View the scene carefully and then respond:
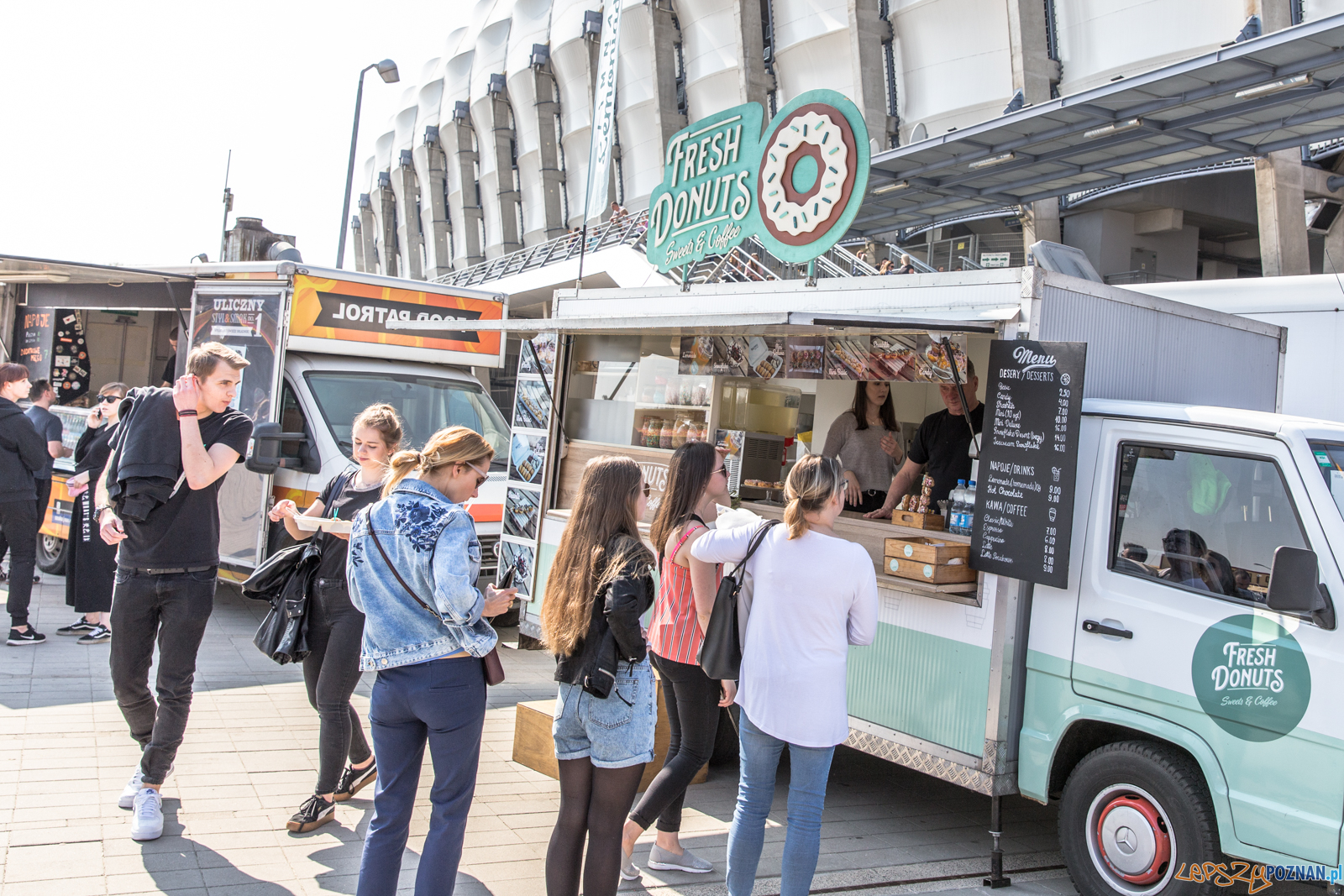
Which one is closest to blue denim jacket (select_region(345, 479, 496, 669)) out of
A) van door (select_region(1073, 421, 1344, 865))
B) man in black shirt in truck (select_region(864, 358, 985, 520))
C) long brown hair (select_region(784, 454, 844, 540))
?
long brown hair (select_region(784, 454, 844, 540))

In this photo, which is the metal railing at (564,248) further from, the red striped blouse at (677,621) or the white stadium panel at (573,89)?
the red striped blouse at (677,621)

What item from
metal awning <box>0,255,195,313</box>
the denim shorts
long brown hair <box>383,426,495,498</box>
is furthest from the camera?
metal awning <box>0,255,195,313</box>

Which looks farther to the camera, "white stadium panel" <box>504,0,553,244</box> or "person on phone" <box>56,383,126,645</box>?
"white stadium panel" <box>504,0,553,244</box>

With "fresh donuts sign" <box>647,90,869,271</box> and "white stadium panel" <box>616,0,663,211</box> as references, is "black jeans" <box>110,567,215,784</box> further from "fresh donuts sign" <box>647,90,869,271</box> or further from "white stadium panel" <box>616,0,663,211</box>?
"white stadium panel" <box>616,0,663,211</box>

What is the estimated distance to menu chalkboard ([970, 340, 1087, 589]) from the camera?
4465mm

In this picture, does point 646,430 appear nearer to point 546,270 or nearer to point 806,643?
point 806,643

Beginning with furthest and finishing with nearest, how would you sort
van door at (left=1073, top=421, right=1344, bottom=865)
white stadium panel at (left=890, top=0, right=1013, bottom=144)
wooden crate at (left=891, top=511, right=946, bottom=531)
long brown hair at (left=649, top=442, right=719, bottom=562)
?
white stadium panel at (left=890, top=0, right=1013, bottom=144), wooden crate at (left=891, top=511, right=946, bottom=531), long brown hair at (left=649, top=442, right=719, bottom=562), van door at (left=1073, top=421, right=1344, bottom=865)

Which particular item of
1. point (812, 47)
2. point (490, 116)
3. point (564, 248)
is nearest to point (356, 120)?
point (564, 248)

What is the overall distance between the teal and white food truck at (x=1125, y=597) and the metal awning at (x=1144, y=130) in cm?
540

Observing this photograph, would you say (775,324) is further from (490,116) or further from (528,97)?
(490,116)

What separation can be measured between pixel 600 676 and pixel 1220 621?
241cm

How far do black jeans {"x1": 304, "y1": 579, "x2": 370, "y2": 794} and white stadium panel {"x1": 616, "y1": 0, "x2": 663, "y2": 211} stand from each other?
26474 millimetres

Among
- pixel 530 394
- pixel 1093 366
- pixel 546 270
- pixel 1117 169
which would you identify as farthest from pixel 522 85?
pixel 1093 366

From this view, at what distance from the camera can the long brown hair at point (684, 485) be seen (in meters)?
4.18
